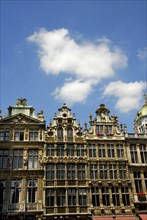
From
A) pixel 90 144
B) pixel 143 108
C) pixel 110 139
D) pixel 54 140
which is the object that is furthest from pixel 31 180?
pixel 143 108

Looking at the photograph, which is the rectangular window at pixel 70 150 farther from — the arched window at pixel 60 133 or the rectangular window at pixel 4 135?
the rectangular window at pixel 4 135

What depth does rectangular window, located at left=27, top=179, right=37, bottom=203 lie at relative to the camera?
28.7m

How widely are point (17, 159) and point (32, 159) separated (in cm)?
172

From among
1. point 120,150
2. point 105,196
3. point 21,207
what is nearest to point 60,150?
point 105,196

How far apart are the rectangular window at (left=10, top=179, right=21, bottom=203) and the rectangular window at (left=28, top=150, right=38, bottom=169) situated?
2.24m

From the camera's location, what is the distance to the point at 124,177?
31.1m

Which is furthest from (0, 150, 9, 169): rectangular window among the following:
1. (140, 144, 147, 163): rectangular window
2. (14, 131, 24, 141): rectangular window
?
(140, 144, 147, 163): rectangular window

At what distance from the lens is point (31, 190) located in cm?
2903

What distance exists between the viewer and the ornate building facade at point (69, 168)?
28.6m

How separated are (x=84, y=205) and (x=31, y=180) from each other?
656cm

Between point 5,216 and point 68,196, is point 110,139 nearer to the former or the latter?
point 68,196

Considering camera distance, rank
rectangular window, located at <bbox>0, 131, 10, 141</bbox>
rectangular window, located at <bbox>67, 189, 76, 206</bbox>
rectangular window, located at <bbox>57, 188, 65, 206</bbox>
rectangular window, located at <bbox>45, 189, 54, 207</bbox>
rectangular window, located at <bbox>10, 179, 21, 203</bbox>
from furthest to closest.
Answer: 1. rectangular window, located at <bbox>0, 131, 10, 141</bbox>
2. rectangular window, located at <bbox>67, 189, 76, 206</bbox>
3. rectangular window, located at <bbox>57, 188, 65, 206</bbox>
4. rectangular window, located at <bbox>45, 189, 54, 207</bbox>
5. rectangular window, located at <bbox>10, 179, 21, 203</bbox>

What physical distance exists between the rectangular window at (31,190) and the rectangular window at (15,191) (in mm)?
1000

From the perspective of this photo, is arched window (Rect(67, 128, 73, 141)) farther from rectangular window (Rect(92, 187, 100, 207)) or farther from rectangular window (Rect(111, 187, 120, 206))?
rectangular window (Rect(111, 187, 120, 206))
